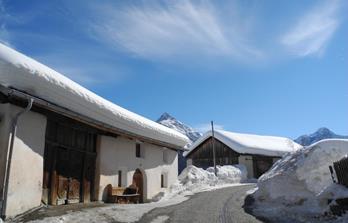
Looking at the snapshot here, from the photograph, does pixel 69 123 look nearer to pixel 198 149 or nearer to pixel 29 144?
pixel 29 144

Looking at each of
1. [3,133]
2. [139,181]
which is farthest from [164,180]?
[3,133]

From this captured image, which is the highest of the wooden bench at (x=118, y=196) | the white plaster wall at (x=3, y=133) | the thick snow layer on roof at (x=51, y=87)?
the thick snow layer on roof at (x=51, y=87)

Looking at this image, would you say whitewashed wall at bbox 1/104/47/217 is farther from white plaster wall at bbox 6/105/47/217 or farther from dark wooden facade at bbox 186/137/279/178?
dark wooden facade at bbox 186/137/279/178

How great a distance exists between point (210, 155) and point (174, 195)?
16.3m

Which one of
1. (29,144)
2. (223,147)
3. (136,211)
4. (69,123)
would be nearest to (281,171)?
(136,211)

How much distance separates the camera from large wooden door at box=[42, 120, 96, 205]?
13289 mm

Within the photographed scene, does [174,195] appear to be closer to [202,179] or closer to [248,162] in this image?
[202,179]

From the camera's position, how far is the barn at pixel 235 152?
1396 inches

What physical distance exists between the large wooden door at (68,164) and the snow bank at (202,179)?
22.6 ft

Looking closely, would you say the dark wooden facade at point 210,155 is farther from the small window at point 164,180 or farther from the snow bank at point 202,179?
the small window at point 164,180

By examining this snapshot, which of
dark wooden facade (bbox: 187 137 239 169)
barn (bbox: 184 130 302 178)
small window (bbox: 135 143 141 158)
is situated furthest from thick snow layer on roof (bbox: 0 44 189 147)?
dark wooden facade (bbox: 187 137 239 169)

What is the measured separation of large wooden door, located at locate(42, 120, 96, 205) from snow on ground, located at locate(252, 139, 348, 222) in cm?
742

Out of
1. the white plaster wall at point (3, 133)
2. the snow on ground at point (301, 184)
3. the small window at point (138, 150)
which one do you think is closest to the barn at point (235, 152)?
the small window at point (138, 150)

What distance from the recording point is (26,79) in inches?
441
